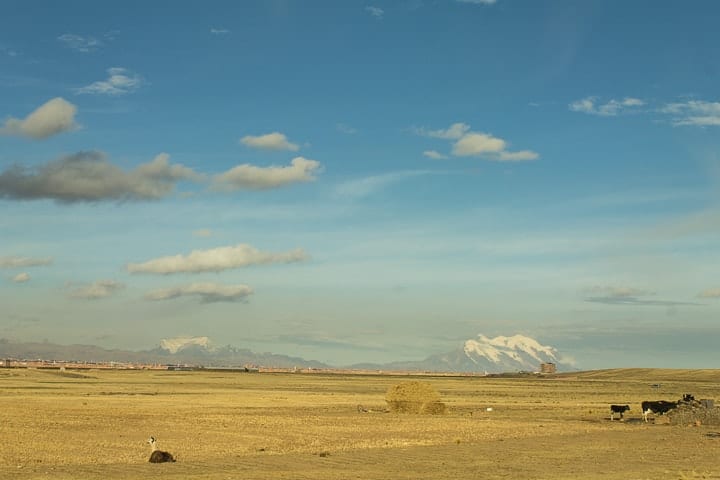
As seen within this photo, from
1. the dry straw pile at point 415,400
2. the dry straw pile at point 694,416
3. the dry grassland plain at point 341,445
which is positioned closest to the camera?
the dry grassland plain at point 341,445

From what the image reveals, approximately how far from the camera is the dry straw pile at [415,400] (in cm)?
5256

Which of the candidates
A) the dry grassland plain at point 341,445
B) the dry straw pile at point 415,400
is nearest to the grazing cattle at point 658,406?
the dry grassland plain at point 341,445

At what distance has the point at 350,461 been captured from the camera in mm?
27859

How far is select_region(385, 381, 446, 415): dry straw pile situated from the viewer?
52562 mm

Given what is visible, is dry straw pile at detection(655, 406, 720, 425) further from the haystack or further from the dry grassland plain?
the dry grassland plain

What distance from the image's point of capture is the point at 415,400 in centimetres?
5266

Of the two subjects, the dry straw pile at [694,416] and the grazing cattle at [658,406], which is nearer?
the dry straw pile at [694,416]

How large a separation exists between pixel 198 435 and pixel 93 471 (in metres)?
11.7

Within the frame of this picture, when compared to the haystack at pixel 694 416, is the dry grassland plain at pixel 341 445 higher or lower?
lower

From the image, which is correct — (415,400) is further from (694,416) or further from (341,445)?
(341,445)

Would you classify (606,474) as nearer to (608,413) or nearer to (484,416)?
(484,416)

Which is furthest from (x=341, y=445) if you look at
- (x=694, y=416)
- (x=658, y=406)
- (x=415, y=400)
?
(x=658, y=406)

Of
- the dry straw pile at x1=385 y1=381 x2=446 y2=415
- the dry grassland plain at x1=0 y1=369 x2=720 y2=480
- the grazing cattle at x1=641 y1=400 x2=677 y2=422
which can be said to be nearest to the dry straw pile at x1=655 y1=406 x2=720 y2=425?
the dry grassland plain at x1=0 y1=369 x2=720 y2=480

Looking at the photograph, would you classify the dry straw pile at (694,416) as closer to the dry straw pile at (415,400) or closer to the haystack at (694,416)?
the haystack at (694,416)
